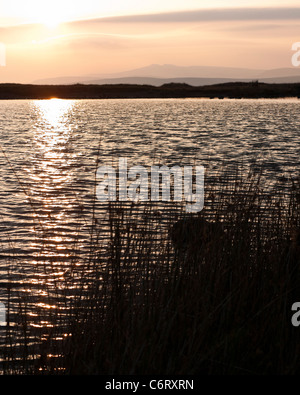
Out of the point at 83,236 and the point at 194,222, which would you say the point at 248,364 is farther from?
the point at 83,236

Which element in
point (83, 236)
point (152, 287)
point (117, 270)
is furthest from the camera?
point (83, 236)

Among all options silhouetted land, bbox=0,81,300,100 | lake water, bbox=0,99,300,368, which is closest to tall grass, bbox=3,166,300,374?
lake water, bbox=0,99,300,368

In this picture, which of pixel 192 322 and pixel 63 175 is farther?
pixel 63 175

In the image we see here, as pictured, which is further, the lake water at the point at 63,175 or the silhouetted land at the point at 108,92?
the silhouetted land at the point at 108,92

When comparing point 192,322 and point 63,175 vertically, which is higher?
point 192,322

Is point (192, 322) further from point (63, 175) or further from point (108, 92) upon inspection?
point (108, 92)

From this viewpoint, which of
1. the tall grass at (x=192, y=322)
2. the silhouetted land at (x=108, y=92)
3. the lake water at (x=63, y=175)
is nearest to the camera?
the tall grass at (x=192, y=322)

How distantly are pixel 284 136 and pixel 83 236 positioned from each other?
2594 centimetres

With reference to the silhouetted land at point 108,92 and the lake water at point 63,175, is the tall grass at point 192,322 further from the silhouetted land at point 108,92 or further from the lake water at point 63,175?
the silhouetted land at point 108,92

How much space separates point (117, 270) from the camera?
5.82 meters

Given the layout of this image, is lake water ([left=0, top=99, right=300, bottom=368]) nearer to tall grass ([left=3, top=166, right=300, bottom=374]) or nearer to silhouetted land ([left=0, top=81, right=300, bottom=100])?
tall grass ([left=3, top=166, right=300, bottom=374])

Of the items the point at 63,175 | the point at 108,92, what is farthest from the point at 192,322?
the point at 108,92

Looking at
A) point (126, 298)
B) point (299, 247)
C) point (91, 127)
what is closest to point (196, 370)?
point (126, 298)

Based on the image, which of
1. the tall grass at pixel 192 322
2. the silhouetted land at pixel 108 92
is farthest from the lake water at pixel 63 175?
the silhouetted land at pixel 108 92
